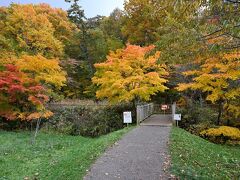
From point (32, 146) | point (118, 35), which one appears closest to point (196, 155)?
point (32, 146)

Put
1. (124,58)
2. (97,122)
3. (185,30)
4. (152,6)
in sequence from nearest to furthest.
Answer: (152,6)
(185,30)
(124,58)
(97,122)

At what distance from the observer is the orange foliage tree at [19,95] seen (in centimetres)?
1816

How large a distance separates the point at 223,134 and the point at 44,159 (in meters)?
10.4

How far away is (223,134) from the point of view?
669 inches

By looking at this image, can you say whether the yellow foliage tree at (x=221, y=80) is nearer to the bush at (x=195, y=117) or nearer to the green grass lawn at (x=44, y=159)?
the bush at (x=195, y=117)

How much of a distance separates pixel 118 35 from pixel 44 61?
21.5 m

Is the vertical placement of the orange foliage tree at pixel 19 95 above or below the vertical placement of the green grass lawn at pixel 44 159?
above

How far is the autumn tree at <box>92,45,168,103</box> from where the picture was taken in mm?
18812

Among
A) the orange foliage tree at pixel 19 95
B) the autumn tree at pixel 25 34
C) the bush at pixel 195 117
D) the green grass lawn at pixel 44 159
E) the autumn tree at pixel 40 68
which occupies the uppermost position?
the autumn tree at pixel 25 34

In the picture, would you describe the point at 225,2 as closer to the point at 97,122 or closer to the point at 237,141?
the point at 237,141

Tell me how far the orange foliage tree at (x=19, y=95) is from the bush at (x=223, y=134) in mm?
9965

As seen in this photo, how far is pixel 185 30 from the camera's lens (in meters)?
7.68

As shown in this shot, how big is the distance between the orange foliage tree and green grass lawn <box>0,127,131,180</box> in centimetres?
210

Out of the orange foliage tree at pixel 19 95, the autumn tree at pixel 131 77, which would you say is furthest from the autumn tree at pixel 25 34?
the autumn tree at pixel 131 77
